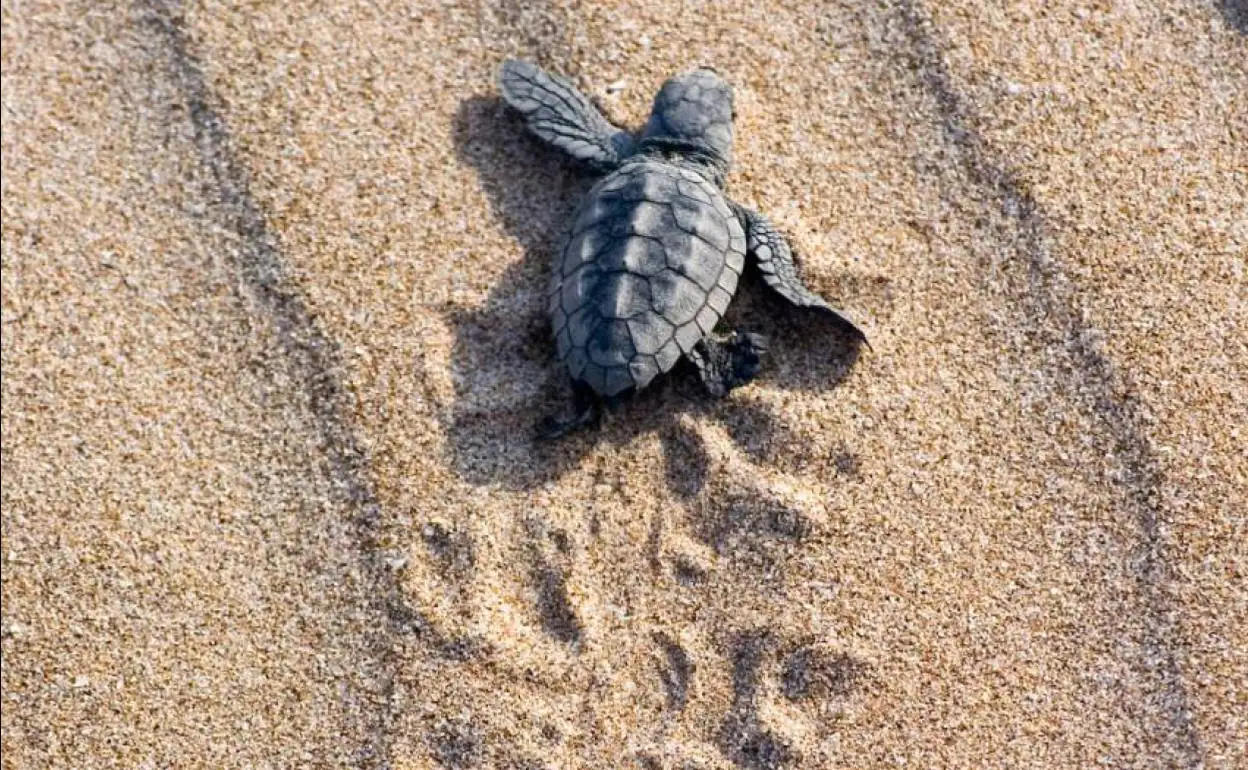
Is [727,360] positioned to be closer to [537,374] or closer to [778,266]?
[778,266]

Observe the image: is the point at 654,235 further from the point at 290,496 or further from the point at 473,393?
the point at 290,496

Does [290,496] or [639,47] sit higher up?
[639,47]

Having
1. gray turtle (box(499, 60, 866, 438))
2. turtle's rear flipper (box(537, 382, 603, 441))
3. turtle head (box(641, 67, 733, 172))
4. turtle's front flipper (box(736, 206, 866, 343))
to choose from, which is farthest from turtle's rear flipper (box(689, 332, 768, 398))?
turtle head (box(641, 67, 733, 172))

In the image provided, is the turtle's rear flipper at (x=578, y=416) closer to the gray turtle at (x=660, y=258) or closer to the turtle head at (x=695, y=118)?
the gray turtle at (x=660, y=258)

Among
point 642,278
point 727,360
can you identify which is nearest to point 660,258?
point 642,278

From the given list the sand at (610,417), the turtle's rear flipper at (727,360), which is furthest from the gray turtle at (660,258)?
the sand at (610,417)

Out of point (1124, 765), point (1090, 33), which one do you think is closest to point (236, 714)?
point (1124, 765)

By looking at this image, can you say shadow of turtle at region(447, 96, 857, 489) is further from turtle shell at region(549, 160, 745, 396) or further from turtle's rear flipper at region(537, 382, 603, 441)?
turtle shell at region(549, 160, 745, 396)
